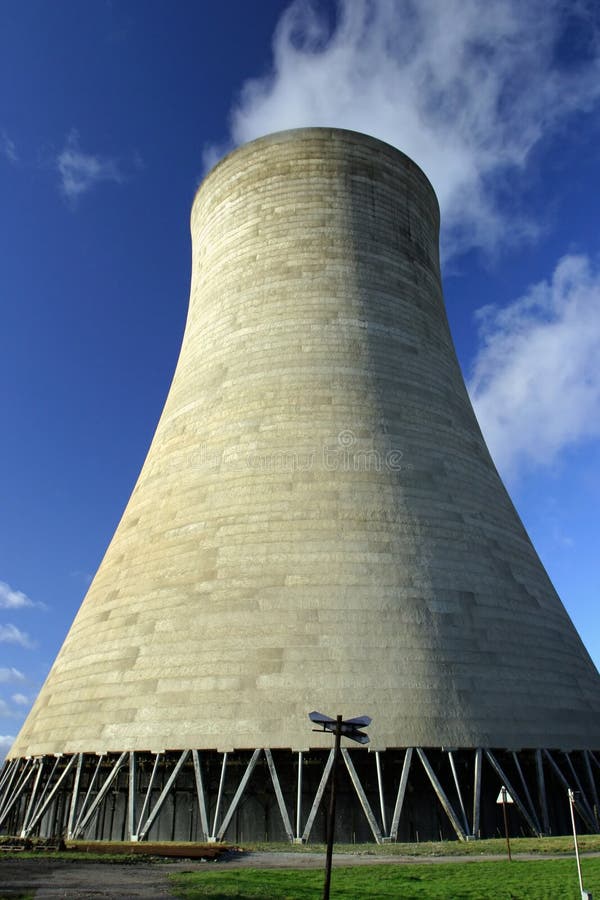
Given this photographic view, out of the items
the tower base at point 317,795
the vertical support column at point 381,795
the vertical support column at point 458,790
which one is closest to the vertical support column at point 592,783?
the tower base at point 317,795

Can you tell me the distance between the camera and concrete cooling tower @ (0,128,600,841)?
12.2 meters

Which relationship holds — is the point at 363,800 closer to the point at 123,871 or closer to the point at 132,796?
the point at 132,796

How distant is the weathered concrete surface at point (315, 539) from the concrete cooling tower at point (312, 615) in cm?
5

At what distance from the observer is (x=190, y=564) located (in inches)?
573

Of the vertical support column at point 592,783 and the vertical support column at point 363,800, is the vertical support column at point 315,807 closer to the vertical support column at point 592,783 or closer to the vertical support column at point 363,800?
the vertical support column at point 363,800

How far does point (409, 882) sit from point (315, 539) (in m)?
7.14

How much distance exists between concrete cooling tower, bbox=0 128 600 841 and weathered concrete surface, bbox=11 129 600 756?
0.05 m

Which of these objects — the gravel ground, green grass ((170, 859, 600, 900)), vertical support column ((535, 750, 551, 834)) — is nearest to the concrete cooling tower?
vertical support column ((535, 750, 551, 834))

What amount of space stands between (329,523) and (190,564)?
2.98 m

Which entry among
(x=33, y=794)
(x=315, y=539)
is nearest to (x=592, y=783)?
(x=315, y=539)

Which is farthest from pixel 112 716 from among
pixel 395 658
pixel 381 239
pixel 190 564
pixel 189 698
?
pixel 381 239

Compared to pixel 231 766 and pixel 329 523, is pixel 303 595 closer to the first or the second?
pixel 329 523

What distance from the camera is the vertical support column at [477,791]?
38.6 ft

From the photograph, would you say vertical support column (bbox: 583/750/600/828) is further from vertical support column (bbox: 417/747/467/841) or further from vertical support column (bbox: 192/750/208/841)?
vertical support column (bbox: 192/750/208/841)
